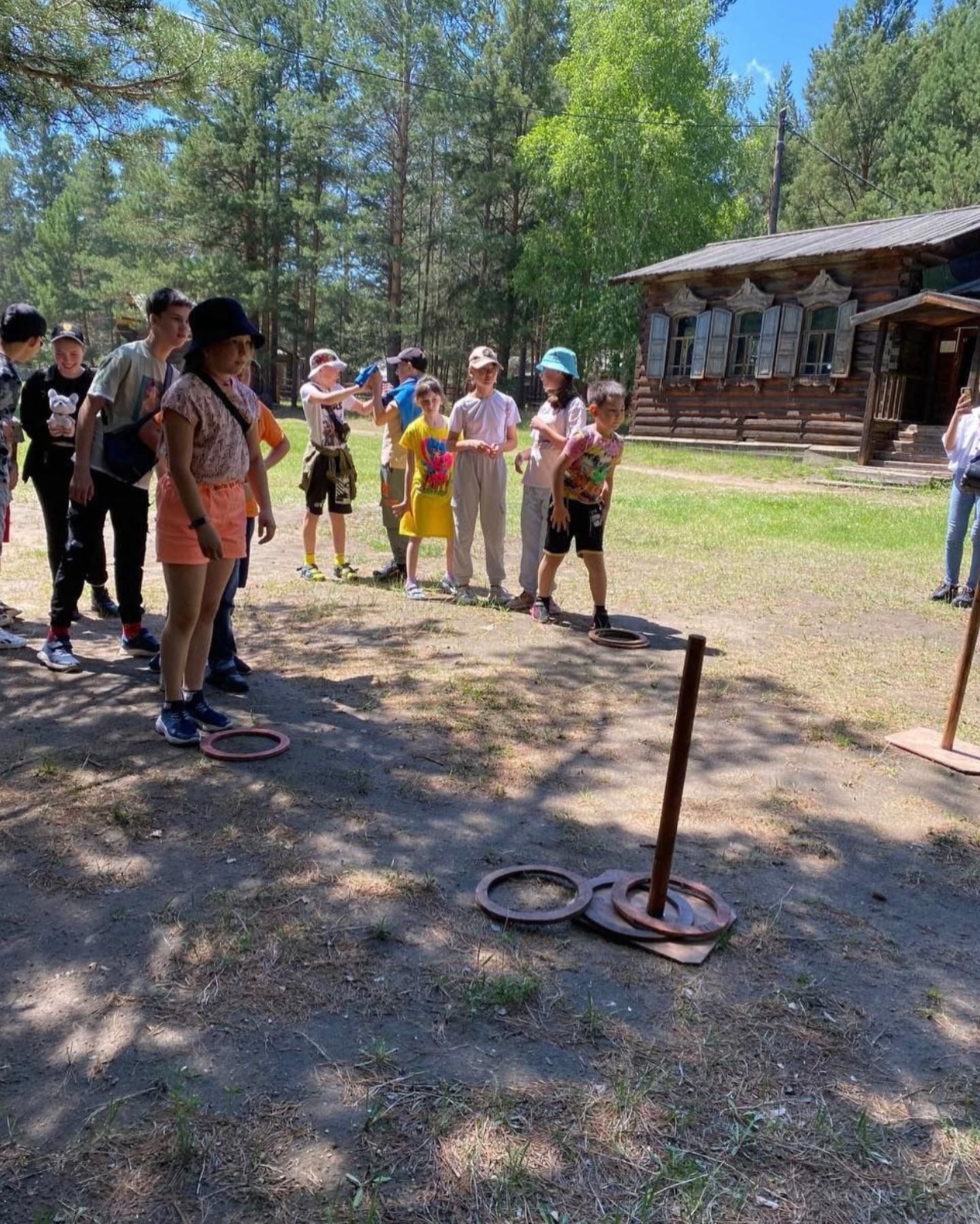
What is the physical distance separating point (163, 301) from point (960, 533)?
610 cm

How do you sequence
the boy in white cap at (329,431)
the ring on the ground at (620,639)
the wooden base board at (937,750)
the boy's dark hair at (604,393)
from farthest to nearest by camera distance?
1. the boy in white cap at (329,431)
2. the ring on the ground at (620,639)
3. the boy's dark hair at (604,393)
4. the wooden base board at (937,750)

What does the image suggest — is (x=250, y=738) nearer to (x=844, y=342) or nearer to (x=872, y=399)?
(x=872, y=399)

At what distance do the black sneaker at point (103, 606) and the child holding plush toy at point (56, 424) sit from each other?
1.35 feet

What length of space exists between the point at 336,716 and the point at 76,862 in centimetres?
167

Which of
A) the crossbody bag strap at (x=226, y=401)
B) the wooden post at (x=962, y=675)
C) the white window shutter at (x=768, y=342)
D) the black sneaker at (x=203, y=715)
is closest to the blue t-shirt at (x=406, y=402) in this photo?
the crossbody bag strap at (x=226, y=401)

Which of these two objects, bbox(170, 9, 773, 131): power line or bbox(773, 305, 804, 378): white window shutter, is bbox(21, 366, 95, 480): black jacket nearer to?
bbox(773, 305, 804, 378): white window shutter

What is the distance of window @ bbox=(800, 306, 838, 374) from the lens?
2127 cm

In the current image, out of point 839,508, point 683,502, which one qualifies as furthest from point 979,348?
point 683,502

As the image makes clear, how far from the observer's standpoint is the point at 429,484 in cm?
691

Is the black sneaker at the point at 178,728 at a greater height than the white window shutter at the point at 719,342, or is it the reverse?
the white window shutter at the point at 719,342

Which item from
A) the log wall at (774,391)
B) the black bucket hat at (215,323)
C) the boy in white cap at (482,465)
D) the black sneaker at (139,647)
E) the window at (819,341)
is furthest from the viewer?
the window at (819,341)

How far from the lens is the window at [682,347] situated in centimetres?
2459

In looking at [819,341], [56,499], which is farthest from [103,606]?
[819,341]

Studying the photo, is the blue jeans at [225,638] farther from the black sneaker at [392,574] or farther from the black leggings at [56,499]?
the black sneaker at [392,574]
